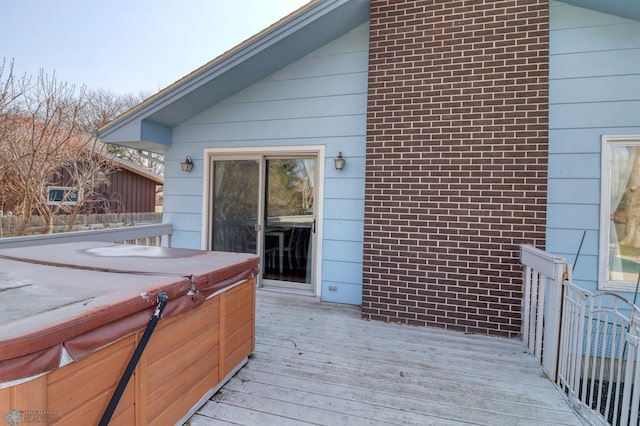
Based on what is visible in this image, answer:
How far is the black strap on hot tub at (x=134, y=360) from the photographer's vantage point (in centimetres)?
132

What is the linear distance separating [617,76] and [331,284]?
151 inches

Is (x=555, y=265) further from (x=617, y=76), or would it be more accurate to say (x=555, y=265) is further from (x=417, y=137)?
(x=617, y=76)

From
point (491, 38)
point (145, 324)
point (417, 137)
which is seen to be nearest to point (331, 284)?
point (417, 137)

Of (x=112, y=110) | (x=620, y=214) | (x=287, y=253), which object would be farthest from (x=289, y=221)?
(x=112, y=110)

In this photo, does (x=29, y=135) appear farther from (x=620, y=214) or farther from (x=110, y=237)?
(x=620, y=214)

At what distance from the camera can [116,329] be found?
4.39 ft

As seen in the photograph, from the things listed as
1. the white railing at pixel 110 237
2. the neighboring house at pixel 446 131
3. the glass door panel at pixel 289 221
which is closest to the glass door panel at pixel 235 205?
the glass door panel at pixel 289 221

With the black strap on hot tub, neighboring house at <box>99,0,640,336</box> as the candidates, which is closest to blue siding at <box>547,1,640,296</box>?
neighboring house at <box>99,0,640,336</box>

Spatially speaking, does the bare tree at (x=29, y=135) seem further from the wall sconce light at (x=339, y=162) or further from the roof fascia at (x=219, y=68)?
the wall sconce light at (x=339, y=162)

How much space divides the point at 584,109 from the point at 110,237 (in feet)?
17.8

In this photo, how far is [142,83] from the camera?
20.3 m

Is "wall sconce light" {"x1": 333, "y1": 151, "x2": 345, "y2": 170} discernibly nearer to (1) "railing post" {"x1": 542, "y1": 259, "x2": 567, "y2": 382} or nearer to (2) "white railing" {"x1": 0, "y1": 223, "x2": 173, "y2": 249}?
(1) "railing post" {"x1": 542, "y1": 259, "x2": 567, "y2": 382}

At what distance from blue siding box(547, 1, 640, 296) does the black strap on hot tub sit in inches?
148

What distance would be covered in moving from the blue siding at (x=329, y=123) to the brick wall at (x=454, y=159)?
0.37 m
